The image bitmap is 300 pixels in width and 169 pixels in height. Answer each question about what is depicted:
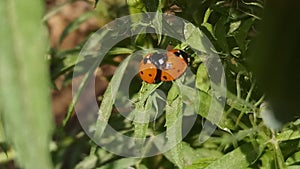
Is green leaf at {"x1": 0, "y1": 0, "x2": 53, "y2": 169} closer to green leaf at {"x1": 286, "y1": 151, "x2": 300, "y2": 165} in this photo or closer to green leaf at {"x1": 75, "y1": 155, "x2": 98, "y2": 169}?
green leaf at {"x1": 286, "y1": 151, "x2": 300, "y2": 165}

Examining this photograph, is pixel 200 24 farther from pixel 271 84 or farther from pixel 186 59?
pixel 271 84

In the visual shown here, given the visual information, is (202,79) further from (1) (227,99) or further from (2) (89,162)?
(2) (89,162)

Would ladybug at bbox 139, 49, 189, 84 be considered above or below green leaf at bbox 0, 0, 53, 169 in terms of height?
below

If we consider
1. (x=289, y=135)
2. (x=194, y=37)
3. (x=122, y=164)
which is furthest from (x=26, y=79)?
(x=122, y=164)

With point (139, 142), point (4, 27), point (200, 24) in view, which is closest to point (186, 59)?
point (200, 24)

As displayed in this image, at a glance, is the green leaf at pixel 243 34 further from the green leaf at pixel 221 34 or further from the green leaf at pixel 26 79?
the green leaf at pixel 26 79

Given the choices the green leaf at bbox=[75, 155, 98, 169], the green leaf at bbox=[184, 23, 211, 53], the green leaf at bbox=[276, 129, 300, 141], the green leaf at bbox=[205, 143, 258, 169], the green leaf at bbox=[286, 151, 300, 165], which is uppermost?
the green leaf at bbox=[184, 23, 211, 53]

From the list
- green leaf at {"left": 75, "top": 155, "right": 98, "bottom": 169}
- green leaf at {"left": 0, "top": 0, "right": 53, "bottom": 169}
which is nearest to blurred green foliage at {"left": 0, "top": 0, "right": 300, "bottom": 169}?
green leaf at {"left": 75, "top": 155, "right": 98, "bottom": 169}
